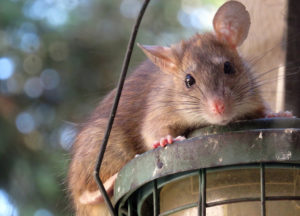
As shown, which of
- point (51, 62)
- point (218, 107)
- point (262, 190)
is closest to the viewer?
point (262, 190)

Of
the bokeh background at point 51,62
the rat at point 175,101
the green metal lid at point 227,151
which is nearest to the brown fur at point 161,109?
the rat at point 175,101

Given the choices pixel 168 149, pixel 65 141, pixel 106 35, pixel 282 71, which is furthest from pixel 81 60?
pixel 168 149

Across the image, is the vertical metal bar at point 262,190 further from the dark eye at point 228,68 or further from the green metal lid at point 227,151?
the dark eye at point 228,68

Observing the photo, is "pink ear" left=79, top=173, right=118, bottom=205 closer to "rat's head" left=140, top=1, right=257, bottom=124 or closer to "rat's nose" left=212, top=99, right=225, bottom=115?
"rat's head" left=140, top=1, right=257, bottom=124

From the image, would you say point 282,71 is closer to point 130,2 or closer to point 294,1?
point 294,1

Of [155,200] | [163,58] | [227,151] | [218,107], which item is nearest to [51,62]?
[163,58]

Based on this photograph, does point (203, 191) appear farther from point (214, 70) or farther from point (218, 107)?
point (214, 70)

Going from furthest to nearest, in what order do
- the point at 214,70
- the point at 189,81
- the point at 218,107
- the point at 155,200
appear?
1. the point at 189,81
2. the point at 214,70
3. the point at 218,107
4. the point at 155,200
